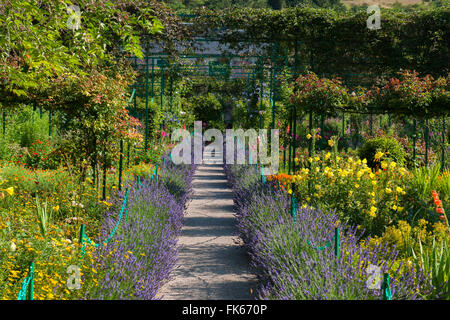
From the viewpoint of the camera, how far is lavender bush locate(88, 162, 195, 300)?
274 centimetres

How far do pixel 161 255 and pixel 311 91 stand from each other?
10.8ft

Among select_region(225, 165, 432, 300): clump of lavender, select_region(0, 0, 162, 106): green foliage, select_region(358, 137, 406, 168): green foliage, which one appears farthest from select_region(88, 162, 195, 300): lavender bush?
select_region(358, 137, 406, 168): green foliage

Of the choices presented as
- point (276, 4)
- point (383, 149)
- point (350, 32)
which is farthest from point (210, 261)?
point (276, 4)

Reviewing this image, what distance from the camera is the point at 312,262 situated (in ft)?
9.32

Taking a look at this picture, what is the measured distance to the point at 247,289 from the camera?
12.0 ft

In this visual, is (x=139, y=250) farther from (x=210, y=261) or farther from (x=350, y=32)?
(x=350, y=32)

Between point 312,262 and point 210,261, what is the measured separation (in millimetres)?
1656

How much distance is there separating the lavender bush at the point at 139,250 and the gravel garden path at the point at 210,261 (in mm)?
196

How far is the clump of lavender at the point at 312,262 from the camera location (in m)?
2.47

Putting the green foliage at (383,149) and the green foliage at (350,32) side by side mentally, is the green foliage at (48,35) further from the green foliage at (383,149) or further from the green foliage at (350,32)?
the green foliage at (350,32)
